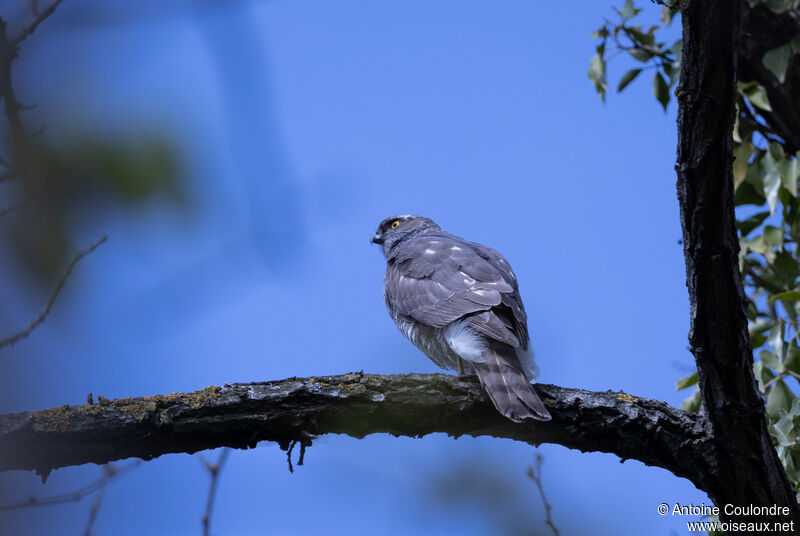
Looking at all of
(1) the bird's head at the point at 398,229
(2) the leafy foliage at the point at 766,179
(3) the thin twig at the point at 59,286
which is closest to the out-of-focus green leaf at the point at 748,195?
(2) the leafy foliage at the point at 766,179

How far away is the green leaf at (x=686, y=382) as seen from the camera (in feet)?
15.7

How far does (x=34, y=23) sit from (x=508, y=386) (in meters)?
2.61

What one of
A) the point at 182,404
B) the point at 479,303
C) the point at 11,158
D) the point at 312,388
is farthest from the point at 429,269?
the point at 11,158

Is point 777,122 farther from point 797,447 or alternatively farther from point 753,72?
point 797,447

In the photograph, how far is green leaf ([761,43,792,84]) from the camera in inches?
203

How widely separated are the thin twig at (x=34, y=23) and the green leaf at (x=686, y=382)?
4.26 meters

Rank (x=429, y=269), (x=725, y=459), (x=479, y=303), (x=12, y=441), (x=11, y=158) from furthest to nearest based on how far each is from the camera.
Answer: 1. (x=429, y=269)
2. (x=479, y=303)
3. (x=725, y=459)
4. (x=12, y=441)
5. (x=11, y=158)

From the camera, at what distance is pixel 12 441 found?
311cm

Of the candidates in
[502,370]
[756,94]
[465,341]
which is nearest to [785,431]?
[502,370]

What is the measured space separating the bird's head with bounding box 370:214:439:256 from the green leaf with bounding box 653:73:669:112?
2.08 metres

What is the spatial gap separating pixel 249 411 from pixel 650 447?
1.82 metres

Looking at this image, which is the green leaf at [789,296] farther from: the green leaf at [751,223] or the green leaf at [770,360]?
the green leaf at [751,223]

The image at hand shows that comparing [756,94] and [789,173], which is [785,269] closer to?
[789,173]

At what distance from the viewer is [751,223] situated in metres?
5.32
